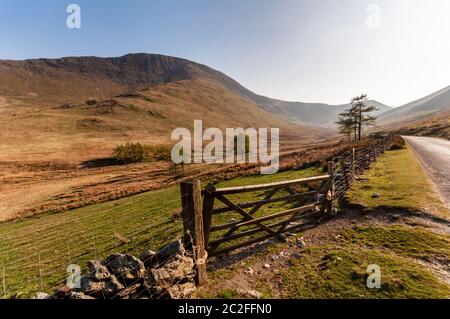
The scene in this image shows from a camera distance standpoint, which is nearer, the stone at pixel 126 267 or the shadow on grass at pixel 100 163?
the stone at pixel 126 267

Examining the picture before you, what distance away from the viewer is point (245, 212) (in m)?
7.12

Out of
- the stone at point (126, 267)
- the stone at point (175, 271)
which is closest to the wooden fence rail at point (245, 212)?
the stone at point (175, 271)

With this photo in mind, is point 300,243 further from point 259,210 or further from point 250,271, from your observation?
point 259,210

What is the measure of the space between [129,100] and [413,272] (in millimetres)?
201685

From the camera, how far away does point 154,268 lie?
5.33 metres

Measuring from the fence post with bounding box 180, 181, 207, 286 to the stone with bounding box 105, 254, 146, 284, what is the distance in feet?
4.25

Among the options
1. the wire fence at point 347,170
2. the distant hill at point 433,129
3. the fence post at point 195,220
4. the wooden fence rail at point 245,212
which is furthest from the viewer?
the distant hill at point 433,129

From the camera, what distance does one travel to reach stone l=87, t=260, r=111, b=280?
4.82 m

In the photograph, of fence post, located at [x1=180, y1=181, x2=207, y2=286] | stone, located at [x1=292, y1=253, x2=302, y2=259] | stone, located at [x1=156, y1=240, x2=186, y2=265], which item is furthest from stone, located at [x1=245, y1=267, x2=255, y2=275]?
stone, located at [x1=156, y1=240, x2=186, y2=265]

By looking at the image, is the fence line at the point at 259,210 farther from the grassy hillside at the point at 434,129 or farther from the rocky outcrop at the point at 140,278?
the grassy hillside at the point at 434,129

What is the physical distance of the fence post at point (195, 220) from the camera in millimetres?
5781

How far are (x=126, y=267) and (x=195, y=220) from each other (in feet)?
5.98

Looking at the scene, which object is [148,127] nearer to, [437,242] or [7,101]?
[7,101]

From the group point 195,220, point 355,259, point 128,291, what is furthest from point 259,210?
point 128,291
